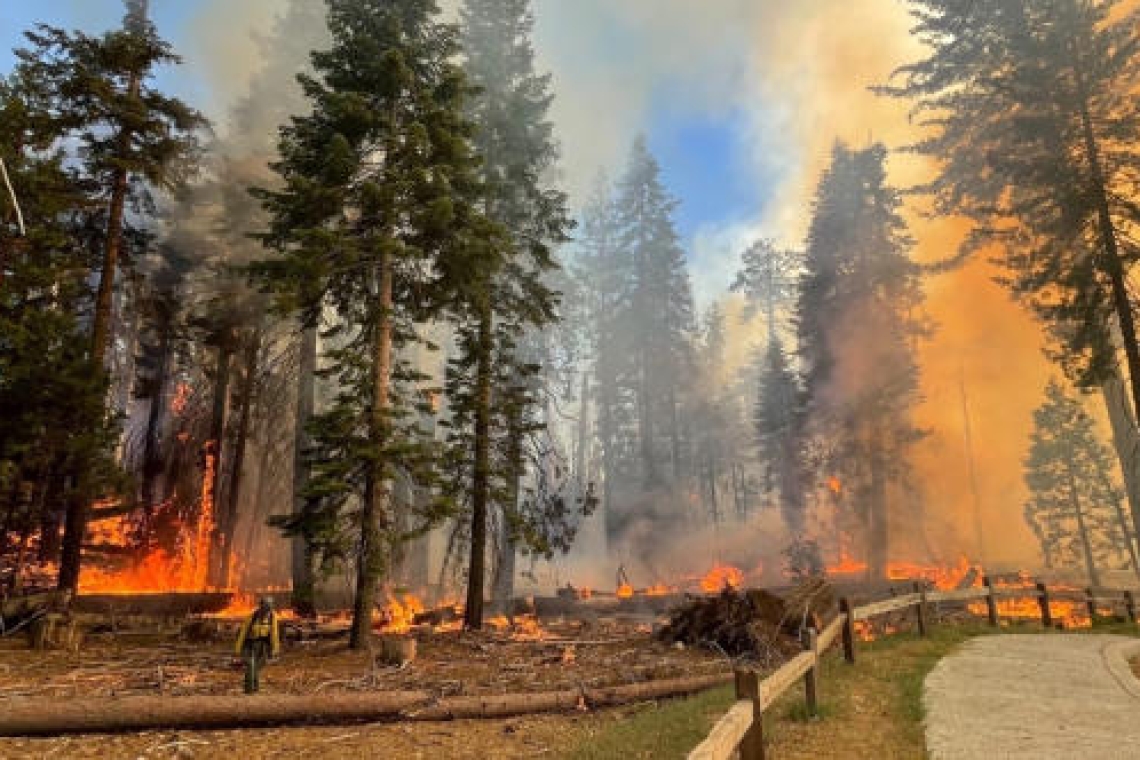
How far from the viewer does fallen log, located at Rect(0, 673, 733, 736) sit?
8.12 meters

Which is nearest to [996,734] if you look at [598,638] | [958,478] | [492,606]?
[598,638]

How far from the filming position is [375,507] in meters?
13.6

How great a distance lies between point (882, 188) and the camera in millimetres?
34344

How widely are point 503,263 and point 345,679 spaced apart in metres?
9.89

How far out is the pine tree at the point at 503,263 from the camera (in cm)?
1756

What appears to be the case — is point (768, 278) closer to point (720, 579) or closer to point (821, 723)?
point (720, 579)

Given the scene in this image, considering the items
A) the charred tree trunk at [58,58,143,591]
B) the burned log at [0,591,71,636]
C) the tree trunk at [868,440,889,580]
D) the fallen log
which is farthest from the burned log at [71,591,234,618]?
the tree trunk at [868,440,889,580]

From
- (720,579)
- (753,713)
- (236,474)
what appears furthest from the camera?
(720,579)

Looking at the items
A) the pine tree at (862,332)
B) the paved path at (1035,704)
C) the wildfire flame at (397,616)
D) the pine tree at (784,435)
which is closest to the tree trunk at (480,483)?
the wildfire flame at (397,616)

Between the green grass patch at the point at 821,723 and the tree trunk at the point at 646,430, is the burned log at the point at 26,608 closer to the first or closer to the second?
the green grass patch at the point at 821,723

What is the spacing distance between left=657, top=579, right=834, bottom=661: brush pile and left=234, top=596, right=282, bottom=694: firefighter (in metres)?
9.05

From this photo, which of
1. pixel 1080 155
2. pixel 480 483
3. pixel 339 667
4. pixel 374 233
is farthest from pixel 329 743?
pixel 1080 155

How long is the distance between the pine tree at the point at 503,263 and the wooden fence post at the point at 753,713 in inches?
414

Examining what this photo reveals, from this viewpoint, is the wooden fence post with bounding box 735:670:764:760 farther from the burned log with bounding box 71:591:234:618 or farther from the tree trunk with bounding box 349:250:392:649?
the burned log with bounding box 71:591:234:618
